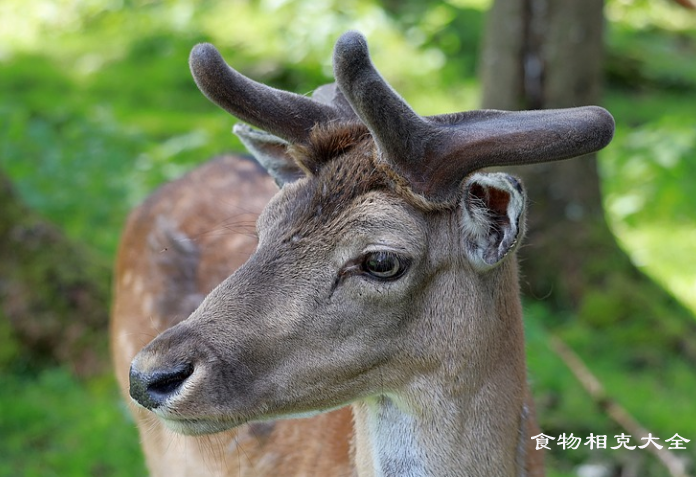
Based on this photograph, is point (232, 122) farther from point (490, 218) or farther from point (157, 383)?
point (157, 383)

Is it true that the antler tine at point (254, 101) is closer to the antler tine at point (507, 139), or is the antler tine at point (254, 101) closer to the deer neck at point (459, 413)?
the antler tine at point (507, 139)

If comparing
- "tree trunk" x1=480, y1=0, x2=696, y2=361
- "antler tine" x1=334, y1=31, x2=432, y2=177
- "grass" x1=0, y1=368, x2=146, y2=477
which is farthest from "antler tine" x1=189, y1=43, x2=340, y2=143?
"tree trunk" x1=480, y1=0, x2=696, y2=361

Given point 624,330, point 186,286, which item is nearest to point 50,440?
point 186,286

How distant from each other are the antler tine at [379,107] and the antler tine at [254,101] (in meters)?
0.39

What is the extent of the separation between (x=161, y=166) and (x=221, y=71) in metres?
5.75

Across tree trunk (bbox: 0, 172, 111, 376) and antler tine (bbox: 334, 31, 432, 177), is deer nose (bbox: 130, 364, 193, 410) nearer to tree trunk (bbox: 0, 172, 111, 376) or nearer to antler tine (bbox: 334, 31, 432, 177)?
antler tine (bbox: 334, 31, 432, 177)

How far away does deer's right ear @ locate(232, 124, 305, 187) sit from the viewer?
336 centimetres

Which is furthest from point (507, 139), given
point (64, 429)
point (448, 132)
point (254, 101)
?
point (64, 429)

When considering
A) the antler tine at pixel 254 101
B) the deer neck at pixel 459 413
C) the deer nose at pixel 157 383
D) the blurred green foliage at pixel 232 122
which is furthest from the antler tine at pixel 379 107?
the blurred green foliage at pixel 232 122

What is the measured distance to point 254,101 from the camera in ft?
9.96

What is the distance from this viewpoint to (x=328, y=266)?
283cm

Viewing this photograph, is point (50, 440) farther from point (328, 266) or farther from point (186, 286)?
point (328, 266)

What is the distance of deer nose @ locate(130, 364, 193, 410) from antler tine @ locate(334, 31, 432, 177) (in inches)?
34.1

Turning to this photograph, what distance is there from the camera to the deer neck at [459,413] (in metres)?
3.04
